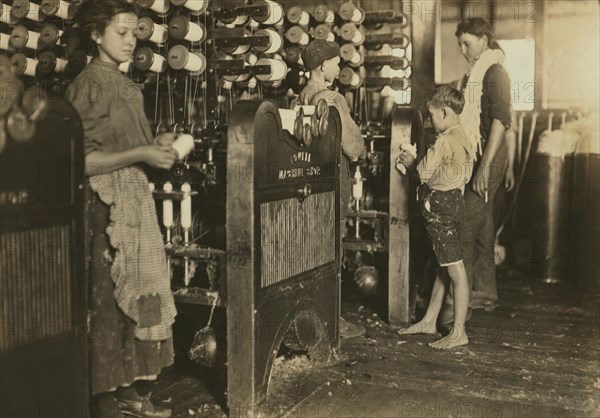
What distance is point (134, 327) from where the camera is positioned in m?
2.60

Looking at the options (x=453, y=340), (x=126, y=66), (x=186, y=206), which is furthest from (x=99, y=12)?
(x=453, y=340)

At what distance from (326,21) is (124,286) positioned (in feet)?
10.1

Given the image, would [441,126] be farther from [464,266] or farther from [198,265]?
[198,265]

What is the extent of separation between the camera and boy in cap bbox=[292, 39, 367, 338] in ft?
12.6

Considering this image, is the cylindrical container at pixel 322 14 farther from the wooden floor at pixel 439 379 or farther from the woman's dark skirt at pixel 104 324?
the woman's dark skirt at pixel 104 324

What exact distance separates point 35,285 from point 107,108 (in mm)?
718

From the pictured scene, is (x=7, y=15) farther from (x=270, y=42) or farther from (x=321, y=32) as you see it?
(x=321, y=32)

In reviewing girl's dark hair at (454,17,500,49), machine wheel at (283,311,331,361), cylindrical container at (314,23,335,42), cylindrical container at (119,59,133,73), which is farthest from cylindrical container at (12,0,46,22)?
girl's dark hair at (454,17,500,49)

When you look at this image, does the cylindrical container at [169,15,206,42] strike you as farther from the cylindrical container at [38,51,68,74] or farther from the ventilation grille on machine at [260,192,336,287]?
the ventilation grille on machine at [260,192,336,287]

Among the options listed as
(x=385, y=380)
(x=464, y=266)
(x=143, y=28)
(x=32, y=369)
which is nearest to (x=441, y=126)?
(x=464, y=266)

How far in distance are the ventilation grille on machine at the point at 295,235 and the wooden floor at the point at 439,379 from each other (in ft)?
1.70

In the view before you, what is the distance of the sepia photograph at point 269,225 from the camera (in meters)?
2.15

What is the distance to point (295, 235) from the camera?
308 centimetres

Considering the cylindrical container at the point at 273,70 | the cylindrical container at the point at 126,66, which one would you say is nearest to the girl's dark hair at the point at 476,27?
the cylindrical container at the point at 273,70
